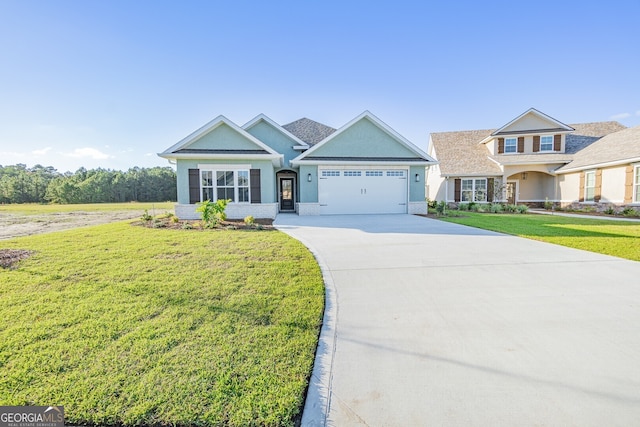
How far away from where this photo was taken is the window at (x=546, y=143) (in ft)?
67.3

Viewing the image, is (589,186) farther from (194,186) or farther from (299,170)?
(194,186)

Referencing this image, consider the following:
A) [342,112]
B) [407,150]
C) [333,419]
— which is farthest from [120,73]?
[333,419]

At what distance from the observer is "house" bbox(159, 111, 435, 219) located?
13578mm

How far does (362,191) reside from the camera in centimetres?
1563

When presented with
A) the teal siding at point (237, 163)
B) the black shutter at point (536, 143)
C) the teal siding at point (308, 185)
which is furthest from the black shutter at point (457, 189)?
the teal siding at point (237, 163)

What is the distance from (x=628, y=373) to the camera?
2.35 m

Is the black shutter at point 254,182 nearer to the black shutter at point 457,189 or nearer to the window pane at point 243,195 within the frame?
the window pane at point 243,195

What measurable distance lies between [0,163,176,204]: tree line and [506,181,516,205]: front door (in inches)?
1994

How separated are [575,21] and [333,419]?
17.1m

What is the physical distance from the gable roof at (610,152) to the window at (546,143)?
165cm

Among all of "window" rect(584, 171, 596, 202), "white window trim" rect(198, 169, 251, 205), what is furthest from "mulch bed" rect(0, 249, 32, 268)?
"window" rect(584, 171, 596, 202)

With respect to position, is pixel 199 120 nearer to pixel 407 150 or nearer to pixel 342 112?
pixel 342 112

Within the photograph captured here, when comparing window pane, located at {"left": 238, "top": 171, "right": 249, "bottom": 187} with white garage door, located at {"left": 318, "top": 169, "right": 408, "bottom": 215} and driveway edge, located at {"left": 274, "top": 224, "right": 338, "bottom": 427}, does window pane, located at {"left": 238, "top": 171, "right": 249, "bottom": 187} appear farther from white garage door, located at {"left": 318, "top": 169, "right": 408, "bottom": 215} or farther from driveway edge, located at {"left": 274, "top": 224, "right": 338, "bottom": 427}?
driveway edge, located at {"left": 274, "top": 224, "right": 338, "bottom": 427}

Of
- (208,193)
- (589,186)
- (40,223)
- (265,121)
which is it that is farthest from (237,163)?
(589,186)
